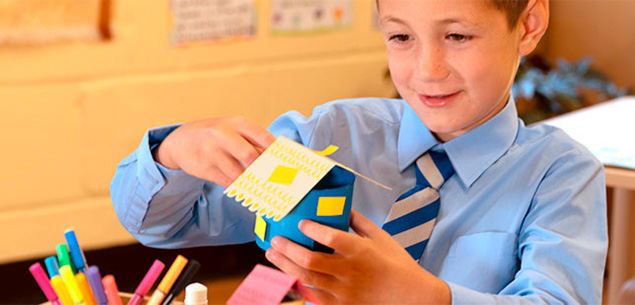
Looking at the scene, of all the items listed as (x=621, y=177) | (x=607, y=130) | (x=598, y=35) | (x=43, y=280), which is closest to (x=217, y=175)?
(x=43, y=280)

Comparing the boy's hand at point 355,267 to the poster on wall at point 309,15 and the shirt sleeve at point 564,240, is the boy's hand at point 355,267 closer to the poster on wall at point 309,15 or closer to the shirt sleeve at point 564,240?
the shirt sleeve at point 564,240

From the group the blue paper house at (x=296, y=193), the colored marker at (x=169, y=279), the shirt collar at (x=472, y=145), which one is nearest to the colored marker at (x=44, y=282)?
the colored marker at (x=169, y=279)

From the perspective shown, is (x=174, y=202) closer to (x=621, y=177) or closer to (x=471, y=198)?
(x=471, y=198)

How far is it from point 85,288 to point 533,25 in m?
0.70

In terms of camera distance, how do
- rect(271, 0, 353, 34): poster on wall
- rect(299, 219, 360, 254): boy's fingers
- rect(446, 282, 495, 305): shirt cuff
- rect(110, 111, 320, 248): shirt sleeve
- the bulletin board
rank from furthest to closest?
rect(271, 0, 353, 34): poster on wall, the bulletin board, rect(110, 111, 320, 248): shirt sleeve, rect(446, 282, 495, 305): shirt cuff, rect(299, 219, 360, 254): boy's fingers

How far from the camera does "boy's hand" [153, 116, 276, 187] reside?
1.01m

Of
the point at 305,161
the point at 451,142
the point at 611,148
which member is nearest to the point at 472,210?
the point at 451,142

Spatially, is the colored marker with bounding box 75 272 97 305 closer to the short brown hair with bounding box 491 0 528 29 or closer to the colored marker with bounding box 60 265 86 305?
the colored marker with bounding box 60 265 86 305

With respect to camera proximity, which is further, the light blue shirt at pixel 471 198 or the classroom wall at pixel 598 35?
the classroom wall at pixel 598 35

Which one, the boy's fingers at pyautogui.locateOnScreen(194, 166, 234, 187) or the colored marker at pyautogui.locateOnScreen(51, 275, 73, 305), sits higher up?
the boy's fingers at pyautogui.locateOnScreen(194, 166, 234, 187)

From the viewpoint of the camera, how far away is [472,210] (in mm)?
1207

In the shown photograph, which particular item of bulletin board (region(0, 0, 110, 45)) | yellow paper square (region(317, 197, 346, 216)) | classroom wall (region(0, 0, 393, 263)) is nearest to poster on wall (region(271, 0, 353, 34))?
classroom wall (region(0, 0, 393, 263))

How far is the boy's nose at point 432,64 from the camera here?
1096mm

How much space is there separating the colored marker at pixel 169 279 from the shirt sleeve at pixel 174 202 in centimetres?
19
